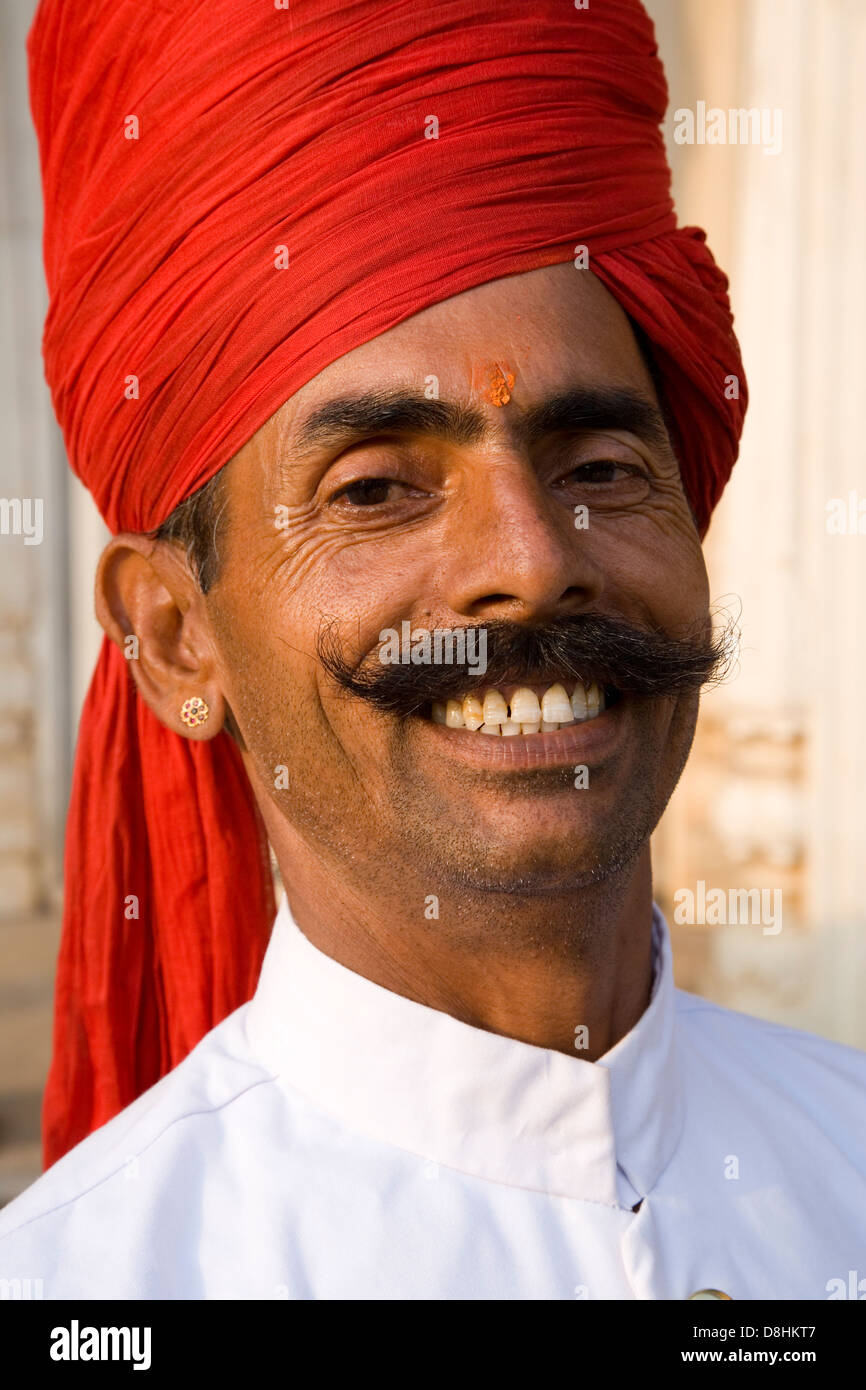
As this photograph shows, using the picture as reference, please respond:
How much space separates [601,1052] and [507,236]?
113 cm

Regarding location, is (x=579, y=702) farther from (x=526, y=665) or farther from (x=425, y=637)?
(x=425, y=637)

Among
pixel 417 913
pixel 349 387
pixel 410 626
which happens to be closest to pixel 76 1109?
pixel 417 913

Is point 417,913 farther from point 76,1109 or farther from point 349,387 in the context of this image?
point 76,1109

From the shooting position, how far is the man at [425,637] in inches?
71.5

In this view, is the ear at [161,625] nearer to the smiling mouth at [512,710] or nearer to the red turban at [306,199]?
the red turban at [306,199]

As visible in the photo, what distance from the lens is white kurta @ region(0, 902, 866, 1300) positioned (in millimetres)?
1757

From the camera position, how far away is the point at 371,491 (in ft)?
6.32

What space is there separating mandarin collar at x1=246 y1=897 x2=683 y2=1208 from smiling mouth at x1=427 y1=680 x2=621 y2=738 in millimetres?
385

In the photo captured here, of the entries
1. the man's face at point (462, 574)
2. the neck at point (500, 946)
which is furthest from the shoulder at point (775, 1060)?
the man's face at point (462, 574)

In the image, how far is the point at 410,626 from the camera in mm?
1840

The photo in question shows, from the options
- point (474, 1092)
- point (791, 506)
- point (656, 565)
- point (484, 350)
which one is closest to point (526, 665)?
point (656, 565)

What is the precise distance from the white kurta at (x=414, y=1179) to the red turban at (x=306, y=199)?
2.71 feet

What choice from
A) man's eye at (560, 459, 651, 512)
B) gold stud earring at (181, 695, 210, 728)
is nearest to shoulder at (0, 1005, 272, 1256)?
gold stud earring at (181, 695, 210, 728)

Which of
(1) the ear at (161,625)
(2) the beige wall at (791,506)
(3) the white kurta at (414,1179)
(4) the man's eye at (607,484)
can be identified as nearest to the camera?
(3) the white kurta at (414,1179)
